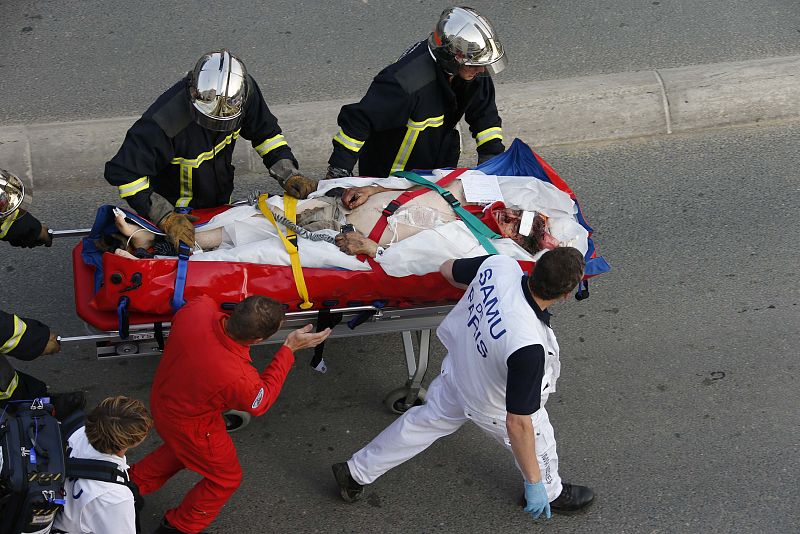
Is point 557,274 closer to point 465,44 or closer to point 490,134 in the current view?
point 465,44

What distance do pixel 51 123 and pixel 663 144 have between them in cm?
431

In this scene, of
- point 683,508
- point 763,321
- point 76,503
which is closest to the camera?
point 76,503

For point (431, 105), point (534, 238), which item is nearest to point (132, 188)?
point (431, 105)

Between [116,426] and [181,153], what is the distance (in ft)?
5.50

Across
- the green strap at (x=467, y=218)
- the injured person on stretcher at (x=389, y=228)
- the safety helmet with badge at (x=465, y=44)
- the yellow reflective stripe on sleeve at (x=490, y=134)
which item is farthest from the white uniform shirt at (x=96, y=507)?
the yellow reflective stripe on sleeve at (x=490, y=134)

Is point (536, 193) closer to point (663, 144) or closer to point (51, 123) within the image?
point (663, 144)

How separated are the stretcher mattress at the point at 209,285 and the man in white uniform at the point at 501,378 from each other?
0.99 feet

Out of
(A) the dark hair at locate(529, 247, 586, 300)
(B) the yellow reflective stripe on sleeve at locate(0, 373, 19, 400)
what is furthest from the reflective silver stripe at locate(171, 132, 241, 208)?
(A) the dark hair at locate(529, 247, 586, 300)

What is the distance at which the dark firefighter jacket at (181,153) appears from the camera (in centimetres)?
394

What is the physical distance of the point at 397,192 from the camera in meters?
4.29

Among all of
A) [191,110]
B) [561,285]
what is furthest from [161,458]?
[561,285]

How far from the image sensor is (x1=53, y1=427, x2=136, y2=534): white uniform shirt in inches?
111

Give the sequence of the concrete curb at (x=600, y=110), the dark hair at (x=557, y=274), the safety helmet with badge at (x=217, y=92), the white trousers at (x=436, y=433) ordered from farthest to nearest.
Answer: the concrete curb at (x=600, y=110), the safety helmet with badge at (x=217, y=92), the white trousers at (x=436, y=433), the dark hair at (x=557, y=274)

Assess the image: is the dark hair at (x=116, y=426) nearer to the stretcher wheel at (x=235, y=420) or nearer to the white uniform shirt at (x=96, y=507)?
the white uniform shirt at (x=96, y=507)
